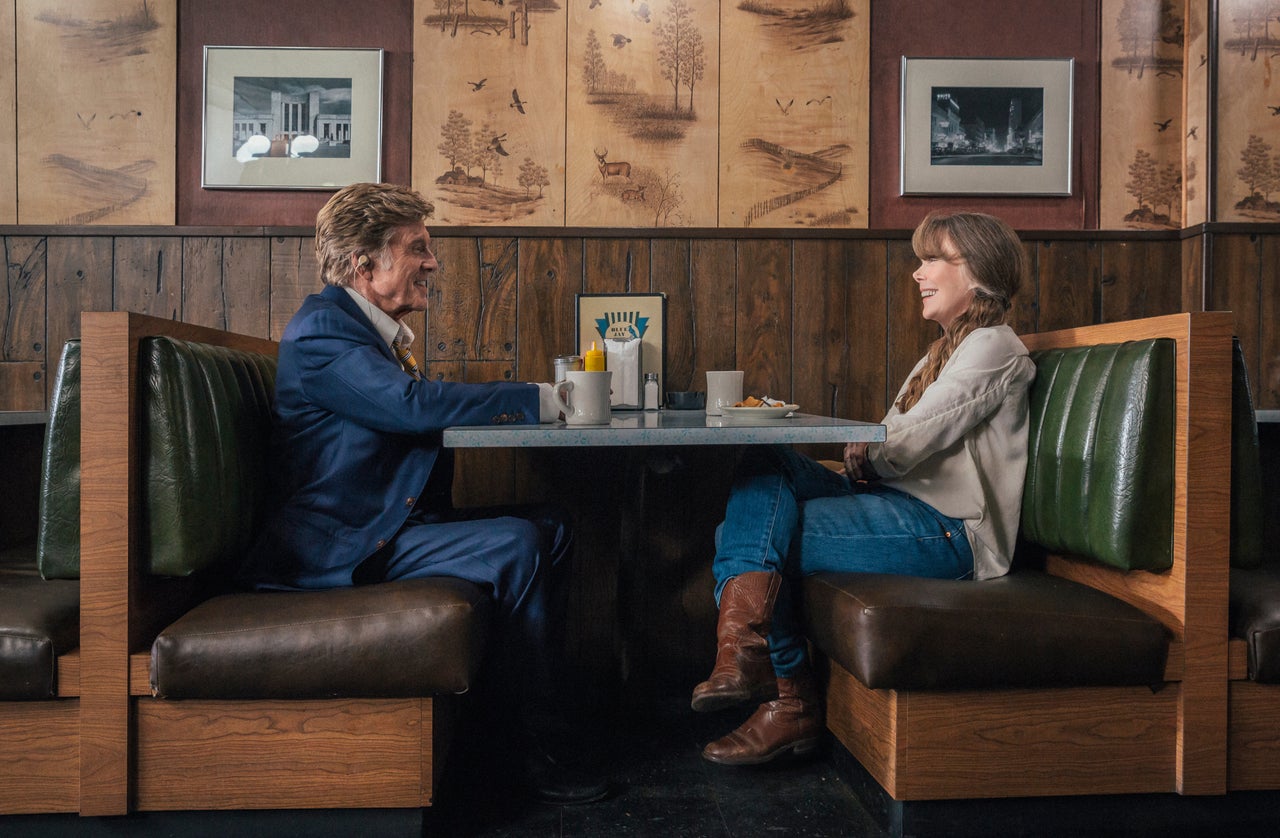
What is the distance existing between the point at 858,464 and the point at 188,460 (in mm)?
1391

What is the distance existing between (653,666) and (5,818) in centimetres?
164

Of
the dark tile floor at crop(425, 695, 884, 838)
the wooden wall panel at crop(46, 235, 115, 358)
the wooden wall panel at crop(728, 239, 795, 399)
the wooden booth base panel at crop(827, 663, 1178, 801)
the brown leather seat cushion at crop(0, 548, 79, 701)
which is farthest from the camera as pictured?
the wooden wall panel at crop(728, 239, 795, 399)

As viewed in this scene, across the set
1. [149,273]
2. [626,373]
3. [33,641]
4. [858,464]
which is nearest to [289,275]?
[149,273]

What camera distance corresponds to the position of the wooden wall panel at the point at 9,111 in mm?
2635

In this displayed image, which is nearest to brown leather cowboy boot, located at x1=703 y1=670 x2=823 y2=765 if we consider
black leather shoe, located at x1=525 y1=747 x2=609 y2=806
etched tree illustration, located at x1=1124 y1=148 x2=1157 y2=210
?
black leather shoe, located at x1=525 y1=747 x2=609 y2=806

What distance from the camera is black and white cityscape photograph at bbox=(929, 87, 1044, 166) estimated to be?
2.75 m

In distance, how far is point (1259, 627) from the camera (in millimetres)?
1641

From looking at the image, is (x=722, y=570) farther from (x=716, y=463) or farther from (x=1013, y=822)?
(x=716, y=463)

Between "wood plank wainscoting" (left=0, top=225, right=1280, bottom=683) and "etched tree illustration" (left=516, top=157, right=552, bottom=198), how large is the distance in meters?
0.17

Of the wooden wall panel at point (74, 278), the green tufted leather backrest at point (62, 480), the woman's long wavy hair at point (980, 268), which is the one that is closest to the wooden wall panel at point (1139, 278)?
the woman's long wavy hair at point (980, 268)

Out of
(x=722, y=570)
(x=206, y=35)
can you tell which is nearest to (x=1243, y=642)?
(x=722, y=570)

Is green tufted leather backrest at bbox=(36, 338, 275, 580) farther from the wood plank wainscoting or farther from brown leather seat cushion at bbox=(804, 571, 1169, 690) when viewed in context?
brown leather seat cushion at bbox=(804, 571, 1169, 690)

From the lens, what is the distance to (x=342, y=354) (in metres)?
1.71

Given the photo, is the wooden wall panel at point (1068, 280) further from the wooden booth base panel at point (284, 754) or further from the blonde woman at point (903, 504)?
the wooden booth base panel at point (284, 754)
